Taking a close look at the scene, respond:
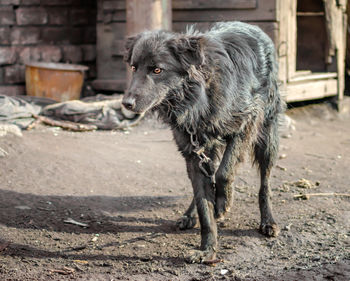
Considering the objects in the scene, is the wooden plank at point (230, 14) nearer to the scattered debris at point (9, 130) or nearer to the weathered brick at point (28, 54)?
the weathered brick at point (28, 54)

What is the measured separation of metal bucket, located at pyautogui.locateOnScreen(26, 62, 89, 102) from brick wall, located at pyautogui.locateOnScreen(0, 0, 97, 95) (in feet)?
1.09

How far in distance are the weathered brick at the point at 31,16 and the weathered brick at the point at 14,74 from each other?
72 centimetres

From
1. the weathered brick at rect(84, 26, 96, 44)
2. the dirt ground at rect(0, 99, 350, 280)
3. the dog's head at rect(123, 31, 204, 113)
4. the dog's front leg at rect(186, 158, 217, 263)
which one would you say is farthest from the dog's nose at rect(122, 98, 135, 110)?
the weathered brick at rect(84, 26, 96, 44)

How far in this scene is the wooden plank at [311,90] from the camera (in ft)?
28.1

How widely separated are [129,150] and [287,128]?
8.74 feet

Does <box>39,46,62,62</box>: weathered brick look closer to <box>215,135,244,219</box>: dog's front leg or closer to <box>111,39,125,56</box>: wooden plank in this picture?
<box>111,39,125,56</box>: wooden plank

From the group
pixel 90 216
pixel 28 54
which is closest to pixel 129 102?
pixel 90 216

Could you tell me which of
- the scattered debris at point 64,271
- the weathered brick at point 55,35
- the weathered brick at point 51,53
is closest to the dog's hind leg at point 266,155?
the scattered debris at point 64,271

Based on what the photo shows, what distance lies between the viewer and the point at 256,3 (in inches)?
320

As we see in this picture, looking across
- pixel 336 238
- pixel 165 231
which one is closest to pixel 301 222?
pixel 336 238

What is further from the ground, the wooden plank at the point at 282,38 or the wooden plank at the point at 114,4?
the wooden plank at the point at 114,4

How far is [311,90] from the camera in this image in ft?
29.3

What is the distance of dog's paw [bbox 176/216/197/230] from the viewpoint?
175 inches

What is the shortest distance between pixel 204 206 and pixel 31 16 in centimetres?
621
